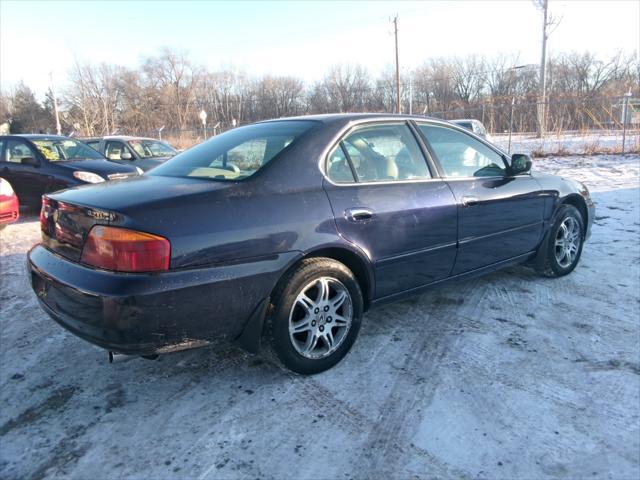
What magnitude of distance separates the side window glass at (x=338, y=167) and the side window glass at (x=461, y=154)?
2.90 feet

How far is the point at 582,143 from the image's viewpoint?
660 inches

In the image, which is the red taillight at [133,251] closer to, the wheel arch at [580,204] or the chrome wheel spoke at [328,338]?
the chrome wheel spoke at [328,338]

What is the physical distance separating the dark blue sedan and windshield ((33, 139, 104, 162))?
6.35 metres

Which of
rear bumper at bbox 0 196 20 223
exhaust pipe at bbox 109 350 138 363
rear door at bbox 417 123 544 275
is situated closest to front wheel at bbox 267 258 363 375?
exhaust pipe at bbox 109 350 138 363

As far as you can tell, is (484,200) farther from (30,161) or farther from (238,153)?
(30,161)

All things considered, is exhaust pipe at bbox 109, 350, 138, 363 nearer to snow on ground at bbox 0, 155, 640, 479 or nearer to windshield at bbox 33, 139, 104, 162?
snow on ground at bbox 0, 155, 640, 479

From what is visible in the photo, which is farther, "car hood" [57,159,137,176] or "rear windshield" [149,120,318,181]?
"car hood" [57,159,137,176]

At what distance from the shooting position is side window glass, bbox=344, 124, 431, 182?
10.6 ft

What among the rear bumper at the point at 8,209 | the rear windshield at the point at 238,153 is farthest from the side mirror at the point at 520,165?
the rear bumper at the point at 8,209

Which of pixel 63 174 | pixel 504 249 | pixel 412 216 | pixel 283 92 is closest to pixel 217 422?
pixel 412 216

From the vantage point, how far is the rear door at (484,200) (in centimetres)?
372

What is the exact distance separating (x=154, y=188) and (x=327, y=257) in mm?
1075

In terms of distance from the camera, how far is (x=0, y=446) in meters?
2.36

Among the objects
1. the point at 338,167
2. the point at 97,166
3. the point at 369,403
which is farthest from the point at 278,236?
the point at 97,166
